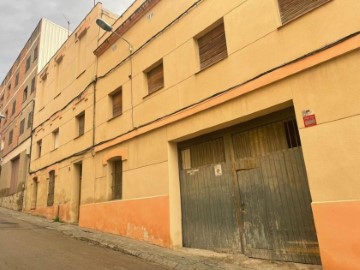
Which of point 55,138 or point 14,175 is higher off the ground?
point 55,138

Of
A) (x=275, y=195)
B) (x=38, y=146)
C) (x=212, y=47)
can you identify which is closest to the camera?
(x=275, y=195)

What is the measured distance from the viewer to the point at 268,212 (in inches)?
232

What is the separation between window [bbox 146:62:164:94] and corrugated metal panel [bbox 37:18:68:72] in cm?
1366

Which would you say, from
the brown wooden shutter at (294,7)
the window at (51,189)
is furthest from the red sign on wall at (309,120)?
the window at (51,189)

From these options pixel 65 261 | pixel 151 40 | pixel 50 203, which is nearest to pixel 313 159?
pixel 65 261

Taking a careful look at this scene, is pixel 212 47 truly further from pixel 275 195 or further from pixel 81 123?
pixel 81 123

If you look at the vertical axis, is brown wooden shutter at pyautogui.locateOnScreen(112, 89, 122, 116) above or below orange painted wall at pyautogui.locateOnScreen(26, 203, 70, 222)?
above

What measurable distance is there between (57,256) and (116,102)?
596 centimetres

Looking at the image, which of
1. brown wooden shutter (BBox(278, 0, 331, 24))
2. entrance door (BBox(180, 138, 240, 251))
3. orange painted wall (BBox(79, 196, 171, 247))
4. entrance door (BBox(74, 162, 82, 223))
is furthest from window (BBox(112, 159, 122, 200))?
brown wooden shutter (BBox(278, 0, 331, 24))

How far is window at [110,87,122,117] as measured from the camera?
10.6 m

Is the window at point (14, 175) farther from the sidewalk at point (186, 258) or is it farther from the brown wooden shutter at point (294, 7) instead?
the brown wooden shutter at point (294, 7)

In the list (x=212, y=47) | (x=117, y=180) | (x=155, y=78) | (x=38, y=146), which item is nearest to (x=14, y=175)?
(x=38, y=146)

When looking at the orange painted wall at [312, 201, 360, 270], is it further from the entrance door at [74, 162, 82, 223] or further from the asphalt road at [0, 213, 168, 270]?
the entrance door at [74, 162, 82, 223]

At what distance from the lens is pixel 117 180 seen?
9.98 metres
